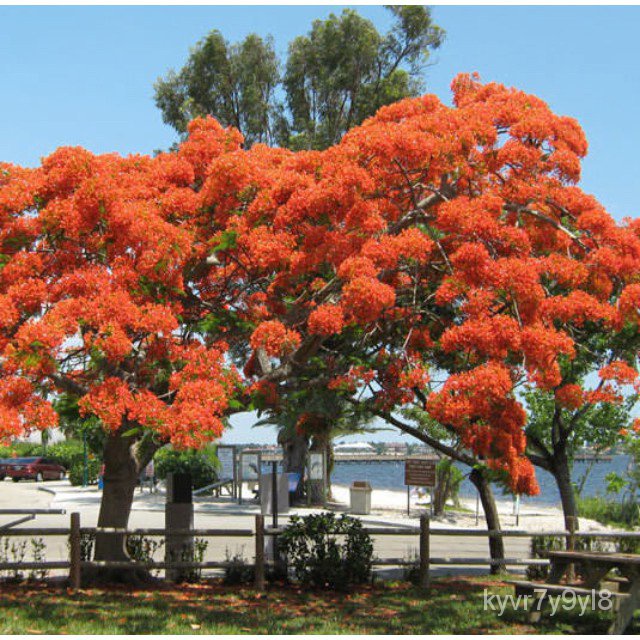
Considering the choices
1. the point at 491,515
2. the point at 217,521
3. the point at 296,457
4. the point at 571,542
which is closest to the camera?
the point at 571,542

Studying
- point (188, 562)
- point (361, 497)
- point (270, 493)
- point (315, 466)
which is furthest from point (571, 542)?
point (315, 466)

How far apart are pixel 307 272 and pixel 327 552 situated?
179 inches

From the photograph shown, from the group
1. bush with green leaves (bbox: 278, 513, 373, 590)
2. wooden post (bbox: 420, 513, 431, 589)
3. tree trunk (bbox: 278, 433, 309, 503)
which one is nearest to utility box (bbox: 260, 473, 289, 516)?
tree trunk (bbox: 278, 433, 309, 503)

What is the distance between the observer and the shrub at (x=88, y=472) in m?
43.7

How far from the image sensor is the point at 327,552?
41.2 ft

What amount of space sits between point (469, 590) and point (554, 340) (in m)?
5.25

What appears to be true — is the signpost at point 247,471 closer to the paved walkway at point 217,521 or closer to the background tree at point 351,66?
the paved walkway at point 217,521

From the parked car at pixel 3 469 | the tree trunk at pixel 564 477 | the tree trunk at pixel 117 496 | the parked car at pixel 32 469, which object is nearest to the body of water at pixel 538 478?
the tree trunk at pixel 564 477

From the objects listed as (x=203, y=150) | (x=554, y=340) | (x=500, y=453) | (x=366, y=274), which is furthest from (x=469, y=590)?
(x=203, y=150)

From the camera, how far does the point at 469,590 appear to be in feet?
42.3

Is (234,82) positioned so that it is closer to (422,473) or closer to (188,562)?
(422,473)

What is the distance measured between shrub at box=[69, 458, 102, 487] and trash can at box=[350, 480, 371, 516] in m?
20.0

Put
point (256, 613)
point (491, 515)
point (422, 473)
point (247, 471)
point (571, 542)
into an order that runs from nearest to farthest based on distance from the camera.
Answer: point (256, 613), point (571, 542), point (491, 515), point (422, 473), point (247, 471)

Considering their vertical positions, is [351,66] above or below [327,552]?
above
